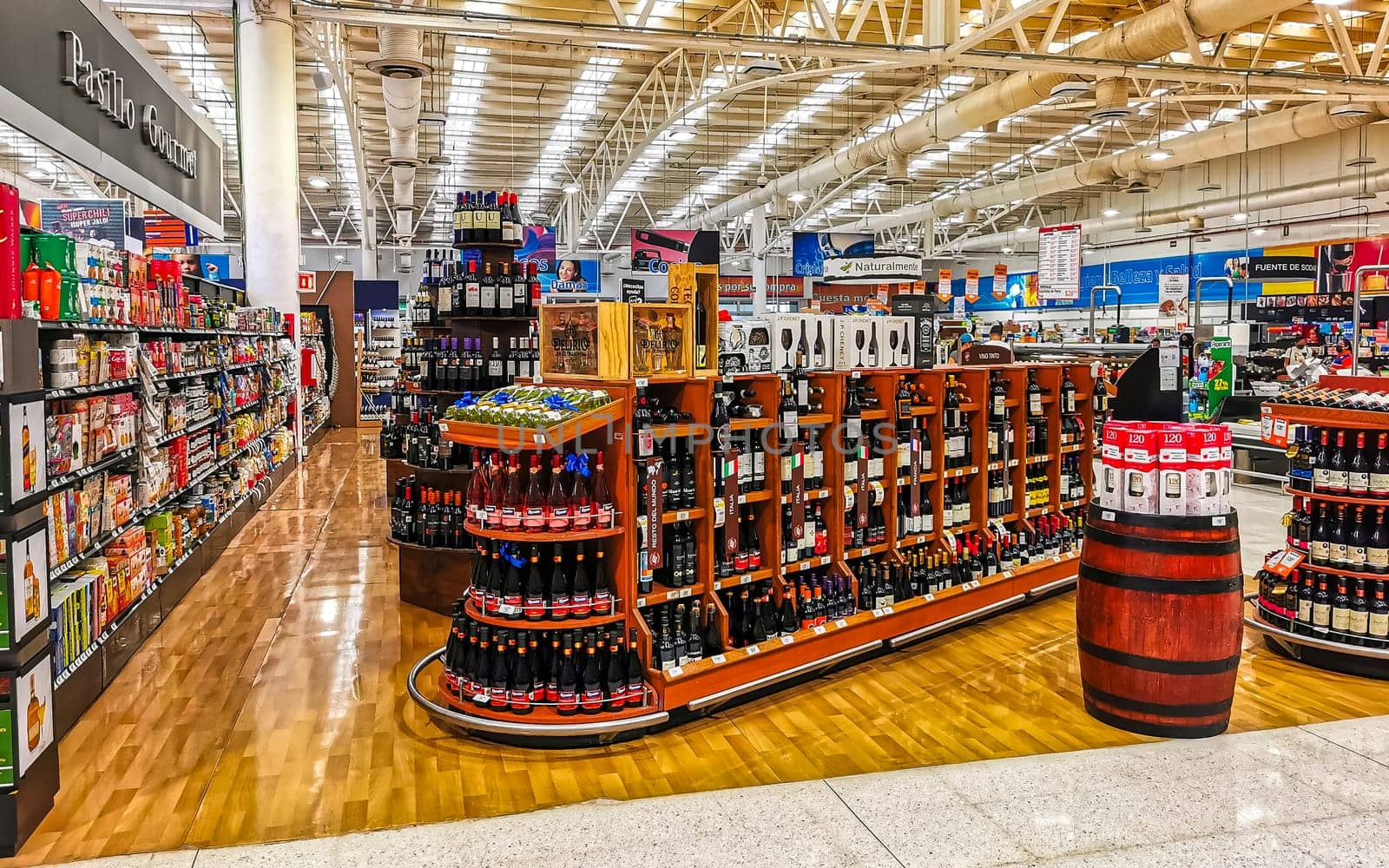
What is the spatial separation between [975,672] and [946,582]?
2.36 feet

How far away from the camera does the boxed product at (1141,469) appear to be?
4008 mm

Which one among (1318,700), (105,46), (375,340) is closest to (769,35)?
(105,46)

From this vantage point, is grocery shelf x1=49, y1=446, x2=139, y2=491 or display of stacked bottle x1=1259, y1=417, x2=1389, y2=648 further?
display of stacked bottle x1=1259, y1=417, x2=1389, y2=648

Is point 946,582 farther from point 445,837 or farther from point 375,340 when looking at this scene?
point 375,340

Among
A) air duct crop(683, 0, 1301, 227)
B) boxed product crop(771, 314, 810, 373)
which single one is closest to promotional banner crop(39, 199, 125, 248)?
boxed product crop(771, 314, 810, 373)

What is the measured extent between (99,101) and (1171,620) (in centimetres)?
655

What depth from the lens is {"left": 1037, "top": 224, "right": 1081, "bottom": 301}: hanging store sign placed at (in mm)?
14328

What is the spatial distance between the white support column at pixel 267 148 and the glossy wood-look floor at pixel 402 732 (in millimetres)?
6412

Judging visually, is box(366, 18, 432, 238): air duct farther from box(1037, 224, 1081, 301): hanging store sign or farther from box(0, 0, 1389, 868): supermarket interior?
box(1037, 224, 1081, 301): hanging store sign

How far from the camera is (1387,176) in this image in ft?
50.9

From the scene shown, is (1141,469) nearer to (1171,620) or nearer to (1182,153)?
(1171,620)

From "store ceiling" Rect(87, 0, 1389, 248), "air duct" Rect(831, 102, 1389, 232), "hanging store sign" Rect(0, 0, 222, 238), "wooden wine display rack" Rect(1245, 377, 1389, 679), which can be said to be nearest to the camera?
"wooden wine display rack" Rect(1245, 377, 1389, 679)

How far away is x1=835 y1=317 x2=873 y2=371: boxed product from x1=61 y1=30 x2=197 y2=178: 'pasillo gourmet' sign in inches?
178

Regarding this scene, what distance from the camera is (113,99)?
254 inches
